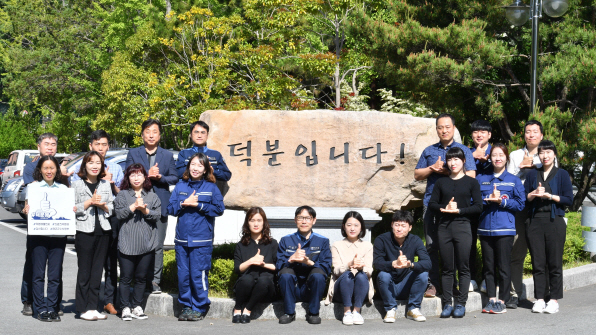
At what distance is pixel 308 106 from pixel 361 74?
6.30 metres

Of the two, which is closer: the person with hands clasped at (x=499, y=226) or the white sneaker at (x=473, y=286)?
the person with hands clasped at (x=499, y=226)

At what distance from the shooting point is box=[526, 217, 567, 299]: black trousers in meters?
6.04

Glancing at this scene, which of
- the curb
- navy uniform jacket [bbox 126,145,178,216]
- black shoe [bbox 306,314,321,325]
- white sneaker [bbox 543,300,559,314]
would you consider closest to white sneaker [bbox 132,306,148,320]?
the curb

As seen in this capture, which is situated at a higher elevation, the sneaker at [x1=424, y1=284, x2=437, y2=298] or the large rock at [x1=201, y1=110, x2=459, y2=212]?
the large rock at [x1=201, y1=110, x2=459, y2=212]

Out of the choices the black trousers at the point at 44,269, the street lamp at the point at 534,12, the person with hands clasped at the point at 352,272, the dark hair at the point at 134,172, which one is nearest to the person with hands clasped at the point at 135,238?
the dark hair at the point at 134,172

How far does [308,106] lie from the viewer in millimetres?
16656

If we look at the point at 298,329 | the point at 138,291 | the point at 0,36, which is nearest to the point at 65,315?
the point at 138,291

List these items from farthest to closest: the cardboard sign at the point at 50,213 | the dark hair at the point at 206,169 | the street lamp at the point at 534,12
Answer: the street lamp at the point at 534,12 < the dark hair at the point at 206,169 < the cardboard sign at the point at 50,213

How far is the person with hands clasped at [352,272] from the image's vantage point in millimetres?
5738

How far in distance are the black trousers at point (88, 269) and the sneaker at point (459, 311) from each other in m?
3.39

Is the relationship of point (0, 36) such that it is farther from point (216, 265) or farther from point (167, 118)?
point (216, 265)

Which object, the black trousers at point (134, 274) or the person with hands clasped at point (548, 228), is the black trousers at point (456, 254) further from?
the black trousers at point (134, 274)

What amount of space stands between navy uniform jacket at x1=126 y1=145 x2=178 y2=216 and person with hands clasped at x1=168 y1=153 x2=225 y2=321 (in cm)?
40

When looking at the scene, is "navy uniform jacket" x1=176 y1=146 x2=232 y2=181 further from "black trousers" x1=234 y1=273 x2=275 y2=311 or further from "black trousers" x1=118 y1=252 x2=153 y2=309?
"black trousers" x1=234 y1=273 x2=275 y2=311
